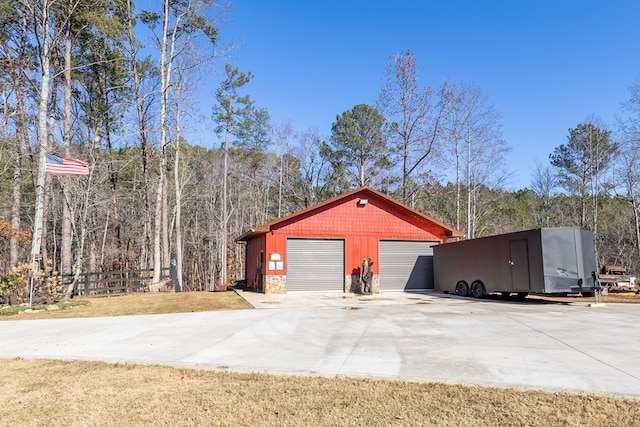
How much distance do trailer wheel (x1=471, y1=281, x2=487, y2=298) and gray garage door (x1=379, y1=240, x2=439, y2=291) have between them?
3.52 meters

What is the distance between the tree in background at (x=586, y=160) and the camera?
3012 cm

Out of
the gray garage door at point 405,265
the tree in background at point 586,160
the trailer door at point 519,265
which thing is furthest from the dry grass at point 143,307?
the tree in background at point 586,160

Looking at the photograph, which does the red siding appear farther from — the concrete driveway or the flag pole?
the flag pole

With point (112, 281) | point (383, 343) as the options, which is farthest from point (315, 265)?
point (383, 343)

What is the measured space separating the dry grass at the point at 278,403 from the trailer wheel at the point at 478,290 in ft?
37.8

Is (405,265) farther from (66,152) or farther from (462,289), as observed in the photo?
(66,152)

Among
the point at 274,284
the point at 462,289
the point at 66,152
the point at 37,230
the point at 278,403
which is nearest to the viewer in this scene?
the point at 278,403

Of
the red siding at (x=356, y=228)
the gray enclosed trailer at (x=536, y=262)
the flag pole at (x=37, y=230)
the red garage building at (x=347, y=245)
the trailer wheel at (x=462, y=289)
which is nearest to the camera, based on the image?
the gray enclosed trailer at (x=536, y=262)

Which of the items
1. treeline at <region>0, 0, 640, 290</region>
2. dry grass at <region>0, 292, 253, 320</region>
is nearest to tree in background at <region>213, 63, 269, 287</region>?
treeline at <region>0, 0, 640, 290</region>

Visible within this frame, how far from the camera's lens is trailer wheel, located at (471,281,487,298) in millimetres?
15234

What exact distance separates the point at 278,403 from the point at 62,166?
1287 centimetres

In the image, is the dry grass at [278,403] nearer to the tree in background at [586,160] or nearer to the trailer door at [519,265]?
the trailer door at [519,265]

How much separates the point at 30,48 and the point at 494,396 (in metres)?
22.1

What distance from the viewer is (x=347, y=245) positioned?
18422 millimetres
